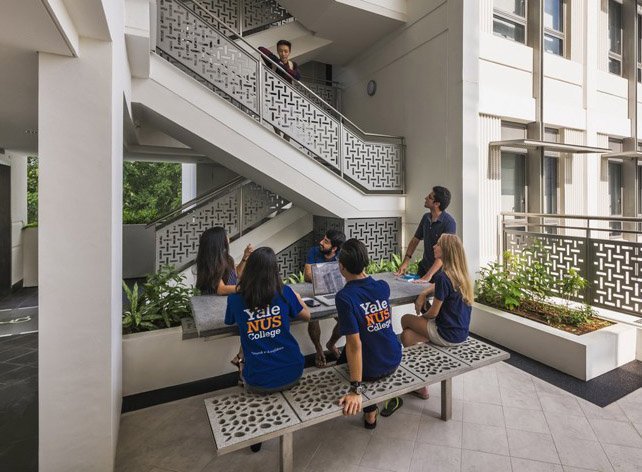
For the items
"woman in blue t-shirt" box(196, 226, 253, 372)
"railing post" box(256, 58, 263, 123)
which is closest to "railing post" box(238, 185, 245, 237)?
"railing post" box(256, 58, 263, 123)

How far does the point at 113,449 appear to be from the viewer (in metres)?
2.46

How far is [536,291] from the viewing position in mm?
4941

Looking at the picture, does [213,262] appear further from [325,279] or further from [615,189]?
[615,189]

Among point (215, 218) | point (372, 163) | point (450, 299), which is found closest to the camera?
point (450, 299)

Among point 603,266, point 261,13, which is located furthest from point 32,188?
point 603,266

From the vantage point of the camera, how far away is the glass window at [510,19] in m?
6.30

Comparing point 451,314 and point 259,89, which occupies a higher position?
point 259,89

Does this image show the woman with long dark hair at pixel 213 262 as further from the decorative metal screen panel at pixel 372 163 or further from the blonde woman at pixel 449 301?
the decorative metal screen panel at pixel 372 163

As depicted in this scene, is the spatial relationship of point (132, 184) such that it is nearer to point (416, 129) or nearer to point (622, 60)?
point (416, 129)

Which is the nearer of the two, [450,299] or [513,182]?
[450,299]

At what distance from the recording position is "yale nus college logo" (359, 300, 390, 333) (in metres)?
2.51

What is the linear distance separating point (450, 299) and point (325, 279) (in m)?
1.12

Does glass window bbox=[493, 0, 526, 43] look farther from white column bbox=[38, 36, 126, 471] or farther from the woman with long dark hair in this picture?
white column bbox=[38, 36, 126, 471]

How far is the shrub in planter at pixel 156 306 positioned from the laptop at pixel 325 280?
58.4 inches
